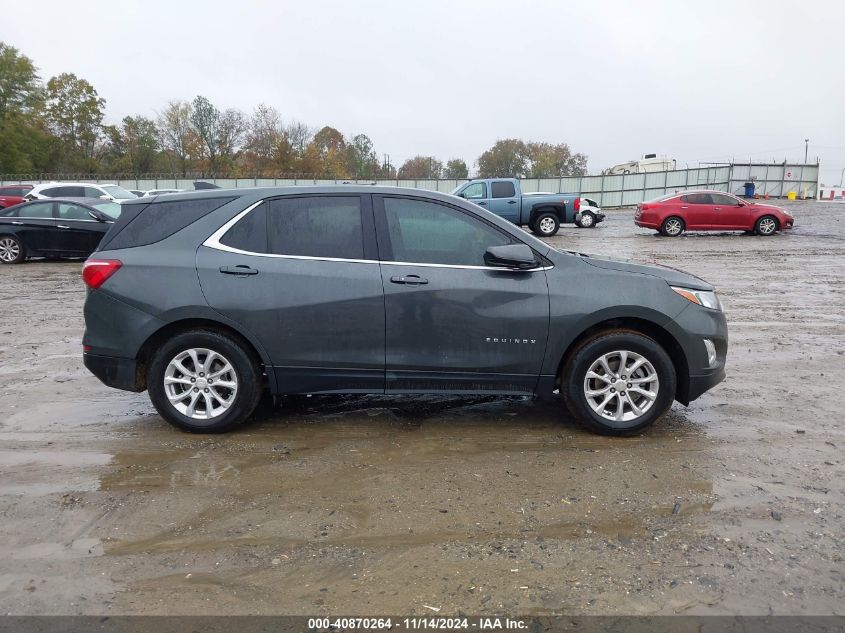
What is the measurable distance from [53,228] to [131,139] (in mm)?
66531

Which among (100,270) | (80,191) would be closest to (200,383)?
(100,270)

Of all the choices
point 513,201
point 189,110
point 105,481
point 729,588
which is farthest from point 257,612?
point 189,110

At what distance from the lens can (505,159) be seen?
9050cm

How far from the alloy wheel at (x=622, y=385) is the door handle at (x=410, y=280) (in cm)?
136

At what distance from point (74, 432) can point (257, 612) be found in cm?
288

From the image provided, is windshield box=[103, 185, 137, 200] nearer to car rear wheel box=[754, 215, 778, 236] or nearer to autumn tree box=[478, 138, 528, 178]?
car rear wheel box=[754, 215, 778, 236]

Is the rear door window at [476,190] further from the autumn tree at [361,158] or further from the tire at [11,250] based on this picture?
the autumn tree at [361,158]

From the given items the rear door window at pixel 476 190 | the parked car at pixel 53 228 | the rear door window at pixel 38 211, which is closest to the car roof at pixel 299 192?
the parked car at pixel 53 228

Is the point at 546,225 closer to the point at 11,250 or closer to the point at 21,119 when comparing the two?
the point at 11,250

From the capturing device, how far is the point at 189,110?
3009 inches

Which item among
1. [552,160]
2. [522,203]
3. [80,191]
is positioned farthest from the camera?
[552,160]

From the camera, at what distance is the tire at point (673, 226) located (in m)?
22.5

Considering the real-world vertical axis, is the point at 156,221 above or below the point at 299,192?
below

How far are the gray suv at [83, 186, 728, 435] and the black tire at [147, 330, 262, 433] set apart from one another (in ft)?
0.03
